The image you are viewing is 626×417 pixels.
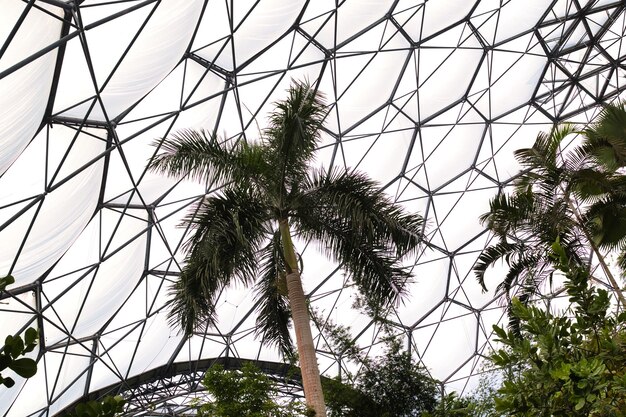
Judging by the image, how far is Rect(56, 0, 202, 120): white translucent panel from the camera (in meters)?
15.6

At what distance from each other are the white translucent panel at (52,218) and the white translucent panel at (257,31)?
Result: 14.5ft

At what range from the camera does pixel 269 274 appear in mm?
16062

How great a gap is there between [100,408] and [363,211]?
37.4 feet

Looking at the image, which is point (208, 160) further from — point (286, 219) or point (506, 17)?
point (506, 17)

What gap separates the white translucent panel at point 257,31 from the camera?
63.5 ft

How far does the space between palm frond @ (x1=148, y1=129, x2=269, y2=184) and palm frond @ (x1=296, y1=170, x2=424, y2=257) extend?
4.51 feet

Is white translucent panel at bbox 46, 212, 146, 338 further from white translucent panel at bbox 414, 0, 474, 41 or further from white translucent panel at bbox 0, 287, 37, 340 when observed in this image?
white translucent panel at bbox 414, 0, 474, 41

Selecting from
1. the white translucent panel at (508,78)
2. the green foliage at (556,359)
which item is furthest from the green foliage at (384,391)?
the green foliage at (556,359)

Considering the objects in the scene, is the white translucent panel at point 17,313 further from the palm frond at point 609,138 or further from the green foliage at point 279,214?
the palm frond at point 609,138

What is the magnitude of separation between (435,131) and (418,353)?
9993mm

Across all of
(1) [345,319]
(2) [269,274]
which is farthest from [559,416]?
(1) [345,319]

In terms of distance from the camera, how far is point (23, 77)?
1389 centimetres

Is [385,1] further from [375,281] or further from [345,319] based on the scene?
[345,319]

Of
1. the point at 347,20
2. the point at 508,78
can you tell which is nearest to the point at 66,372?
the point at 347,20
